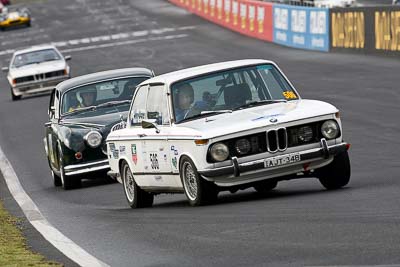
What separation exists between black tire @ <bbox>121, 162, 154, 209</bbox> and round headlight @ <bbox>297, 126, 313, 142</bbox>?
2.41 metres

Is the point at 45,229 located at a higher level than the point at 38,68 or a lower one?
higher

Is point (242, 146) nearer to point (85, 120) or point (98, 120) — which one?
point (98, 120)

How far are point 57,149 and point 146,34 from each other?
39340mm

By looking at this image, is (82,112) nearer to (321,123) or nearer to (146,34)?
Result: (321,123)

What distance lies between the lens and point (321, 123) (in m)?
11.4

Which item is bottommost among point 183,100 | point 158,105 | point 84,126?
point 84,126

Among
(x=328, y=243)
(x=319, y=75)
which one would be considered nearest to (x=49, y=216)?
(x=328, y=243)

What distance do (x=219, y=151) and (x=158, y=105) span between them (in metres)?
1.48

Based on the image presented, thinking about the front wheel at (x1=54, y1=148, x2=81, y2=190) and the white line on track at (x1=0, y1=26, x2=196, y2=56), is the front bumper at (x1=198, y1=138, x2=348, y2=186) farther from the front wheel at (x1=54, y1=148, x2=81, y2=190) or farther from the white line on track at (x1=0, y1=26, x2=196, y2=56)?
the white line on track at (x1=0, y1=26, x2=196, y2=56)

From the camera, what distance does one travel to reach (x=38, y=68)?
35.7m

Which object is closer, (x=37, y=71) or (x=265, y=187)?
(x=265, y=187)

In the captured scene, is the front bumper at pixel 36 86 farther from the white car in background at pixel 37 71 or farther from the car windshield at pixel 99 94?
the car windshield at pixel 99 94

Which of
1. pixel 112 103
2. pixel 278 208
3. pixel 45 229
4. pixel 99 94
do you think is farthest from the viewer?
pixel 99 94

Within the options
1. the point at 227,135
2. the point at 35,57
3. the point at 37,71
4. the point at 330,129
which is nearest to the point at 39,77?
the point at 37,71
